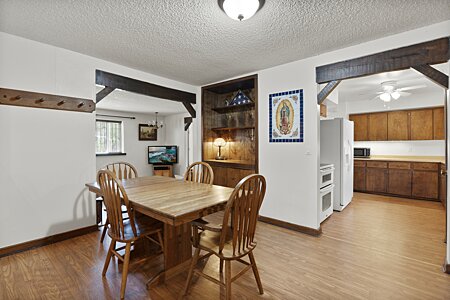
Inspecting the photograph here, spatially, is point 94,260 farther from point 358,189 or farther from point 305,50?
point 358,189

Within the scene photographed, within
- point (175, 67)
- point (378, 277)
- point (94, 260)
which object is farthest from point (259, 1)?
point (94, 260)

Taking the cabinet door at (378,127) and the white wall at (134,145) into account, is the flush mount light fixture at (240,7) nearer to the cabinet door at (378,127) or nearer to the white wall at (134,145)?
the cabinet door at (378,127)

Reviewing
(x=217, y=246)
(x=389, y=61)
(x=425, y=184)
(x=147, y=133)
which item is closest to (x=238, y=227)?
(x=217, y=246)

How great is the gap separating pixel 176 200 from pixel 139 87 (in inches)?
92.8

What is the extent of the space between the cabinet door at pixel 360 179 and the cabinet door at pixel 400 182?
50cm

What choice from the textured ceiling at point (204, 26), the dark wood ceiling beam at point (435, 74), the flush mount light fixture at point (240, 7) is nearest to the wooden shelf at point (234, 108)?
the textured ceiling at point (204, 26)

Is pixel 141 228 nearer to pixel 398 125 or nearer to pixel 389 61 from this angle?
pixel 389 61

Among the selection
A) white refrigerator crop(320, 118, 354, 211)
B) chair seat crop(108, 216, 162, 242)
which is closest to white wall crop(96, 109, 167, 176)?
chair seat crop(108, 216, 162, 242)

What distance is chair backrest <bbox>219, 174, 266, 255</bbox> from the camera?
142 centimetres

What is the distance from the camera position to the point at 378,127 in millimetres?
5332

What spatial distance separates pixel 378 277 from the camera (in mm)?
1921

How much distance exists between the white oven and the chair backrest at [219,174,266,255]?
1.92m

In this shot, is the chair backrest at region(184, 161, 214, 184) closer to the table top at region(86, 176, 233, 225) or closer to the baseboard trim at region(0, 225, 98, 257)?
the table top at region(86, 176, 233, 225)

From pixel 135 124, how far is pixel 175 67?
4143 millimetres
